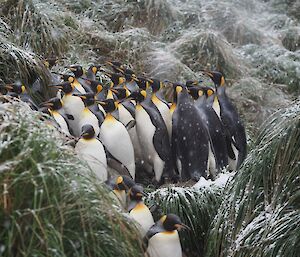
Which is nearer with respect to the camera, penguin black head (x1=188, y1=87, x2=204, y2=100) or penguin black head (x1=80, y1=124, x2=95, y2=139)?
penguin black head (x1=80, y1=124, x2=95, y2=139)

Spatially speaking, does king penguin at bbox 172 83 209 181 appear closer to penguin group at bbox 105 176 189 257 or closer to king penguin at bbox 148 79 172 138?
king penguin at bbox 148 79 172 138

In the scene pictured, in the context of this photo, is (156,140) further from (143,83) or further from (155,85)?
(143,83)

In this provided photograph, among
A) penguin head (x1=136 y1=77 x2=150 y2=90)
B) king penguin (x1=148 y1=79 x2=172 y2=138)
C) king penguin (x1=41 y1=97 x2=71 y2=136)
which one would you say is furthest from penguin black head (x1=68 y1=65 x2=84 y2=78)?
king penguin (x1=41 y1=97 x2=71 y2=136)

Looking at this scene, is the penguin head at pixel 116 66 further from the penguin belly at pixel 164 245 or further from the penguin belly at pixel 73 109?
the penguin belly at pixel 164 245

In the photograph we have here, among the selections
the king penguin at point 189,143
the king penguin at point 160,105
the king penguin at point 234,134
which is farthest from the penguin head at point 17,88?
the king penguin at point 234,134

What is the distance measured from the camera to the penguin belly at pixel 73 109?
5828mm

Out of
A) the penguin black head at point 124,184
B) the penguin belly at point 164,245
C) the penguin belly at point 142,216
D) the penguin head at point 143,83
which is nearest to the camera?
the penguin belly at point 164,245

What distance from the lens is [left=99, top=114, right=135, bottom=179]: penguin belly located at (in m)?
5.38

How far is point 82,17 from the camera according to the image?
9.09 meters

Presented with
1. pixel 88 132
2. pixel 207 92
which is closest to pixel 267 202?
pixel 88 132

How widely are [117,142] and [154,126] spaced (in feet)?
1.45

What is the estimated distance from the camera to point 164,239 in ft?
12.7

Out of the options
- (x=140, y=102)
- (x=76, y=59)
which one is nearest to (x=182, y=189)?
(x=140, y=102)

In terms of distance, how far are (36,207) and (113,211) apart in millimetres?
378
